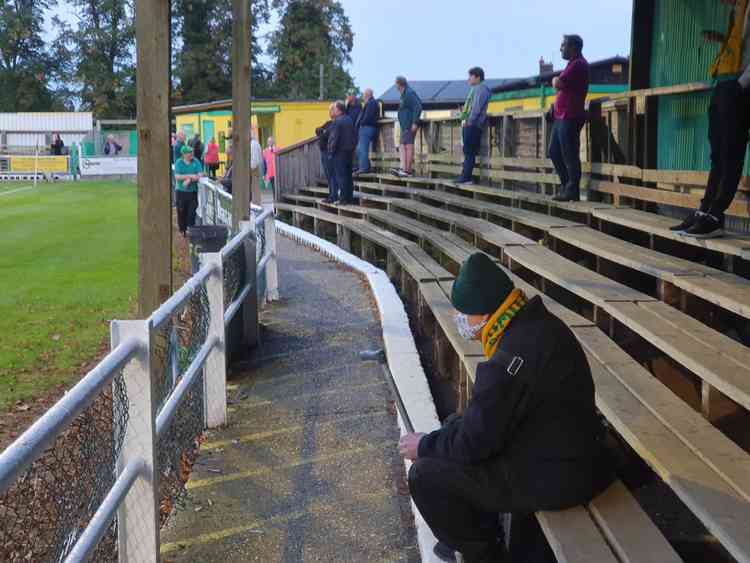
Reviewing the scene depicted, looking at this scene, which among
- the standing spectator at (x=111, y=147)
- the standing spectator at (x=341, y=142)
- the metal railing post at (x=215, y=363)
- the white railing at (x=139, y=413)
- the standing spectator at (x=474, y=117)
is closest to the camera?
the white railing at (x=139, y=413)

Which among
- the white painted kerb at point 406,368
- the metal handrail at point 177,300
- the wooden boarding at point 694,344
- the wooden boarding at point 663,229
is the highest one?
the wooden boarding at point 663,229

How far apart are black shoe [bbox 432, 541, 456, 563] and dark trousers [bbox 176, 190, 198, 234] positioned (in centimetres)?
1624

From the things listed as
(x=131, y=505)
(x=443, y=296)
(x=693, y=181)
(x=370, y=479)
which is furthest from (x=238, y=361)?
(x=131, y=505)

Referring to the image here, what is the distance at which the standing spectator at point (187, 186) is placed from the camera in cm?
2005

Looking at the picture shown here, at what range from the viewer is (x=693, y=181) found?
847 cm

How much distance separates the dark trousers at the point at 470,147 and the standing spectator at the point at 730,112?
26.1ft

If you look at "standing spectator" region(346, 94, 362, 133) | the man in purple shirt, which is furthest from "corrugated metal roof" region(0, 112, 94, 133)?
the man in purple shirt

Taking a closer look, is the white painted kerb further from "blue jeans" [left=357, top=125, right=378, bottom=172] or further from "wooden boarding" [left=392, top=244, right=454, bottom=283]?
"blue jeans" [left=357, top=125, right=378, bottom=172]

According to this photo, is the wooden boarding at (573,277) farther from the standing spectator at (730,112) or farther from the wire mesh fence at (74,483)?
the wire mesh fence at (74,483)

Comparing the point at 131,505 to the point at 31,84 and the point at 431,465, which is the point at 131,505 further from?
the point at 31,84

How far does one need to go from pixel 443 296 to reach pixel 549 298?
1048 millimetres

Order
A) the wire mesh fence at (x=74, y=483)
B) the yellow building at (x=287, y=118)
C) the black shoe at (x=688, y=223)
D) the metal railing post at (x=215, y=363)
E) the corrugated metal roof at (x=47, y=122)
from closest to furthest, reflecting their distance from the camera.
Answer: the wire mesh fence at (x=74, y=483), the metal railing post at (x=215, y=363), the black shoe at (x=688, y=223), the yellow building at (x=287, y=118), the corrugated metal roof at (x=47, y=122)

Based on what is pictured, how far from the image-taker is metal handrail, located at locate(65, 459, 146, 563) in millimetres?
3514

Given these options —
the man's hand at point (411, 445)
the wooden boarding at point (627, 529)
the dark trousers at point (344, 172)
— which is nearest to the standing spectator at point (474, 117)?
the dark trousers at point (344, 172)
